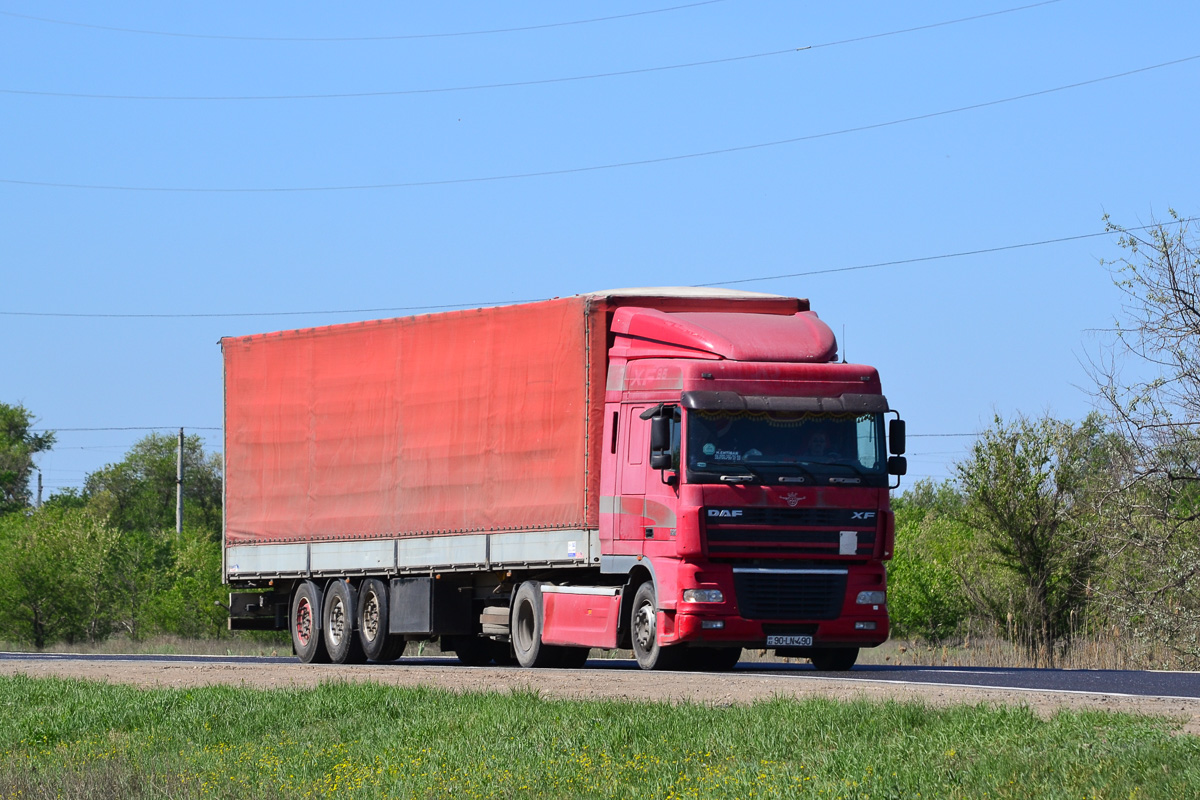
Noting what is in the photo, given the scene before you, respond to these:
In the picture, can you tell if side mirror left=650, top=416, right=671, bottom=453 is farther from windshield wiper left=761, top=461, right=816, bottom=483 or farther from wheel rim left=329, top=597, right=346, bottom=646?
wheel rim left=329, top=597, right=346, bottom=646

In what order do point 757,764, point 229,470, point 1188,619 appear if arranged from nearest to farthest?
point 757,764 < point 1188,619 < point 229,470

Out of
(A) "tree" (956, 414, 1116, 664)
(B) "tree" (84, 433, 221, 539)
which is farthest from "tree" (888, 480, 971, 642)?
(B) "tree" (84, 433, 221, 539)

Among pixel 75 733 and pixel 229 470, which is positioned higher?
pixel 229 470

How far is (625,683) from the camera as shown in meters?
16.9

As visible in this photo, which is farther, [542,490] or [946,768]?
[542,490]

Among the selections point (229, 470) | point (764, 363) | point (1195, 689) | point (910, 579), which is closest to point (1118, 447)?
point (764, 363)

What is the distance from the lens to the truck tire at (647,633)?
19.4m

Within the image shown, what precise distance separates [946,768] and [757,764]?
130 cm

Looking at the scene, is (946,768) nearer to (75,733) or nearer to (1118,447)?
(75,733)

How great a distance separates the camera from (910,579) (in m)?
42.1

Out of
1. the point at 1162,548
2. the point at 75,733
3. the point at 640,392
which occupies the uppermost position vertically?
the point at 640,392

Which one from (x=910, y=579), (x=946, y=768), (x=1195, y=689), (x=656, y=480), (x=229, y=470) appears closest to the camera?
(x=946, y=768)

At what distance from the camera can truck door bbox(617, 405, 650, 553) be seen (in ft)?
63.6

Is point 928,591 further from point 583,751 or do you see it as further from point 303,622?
point 583,751
